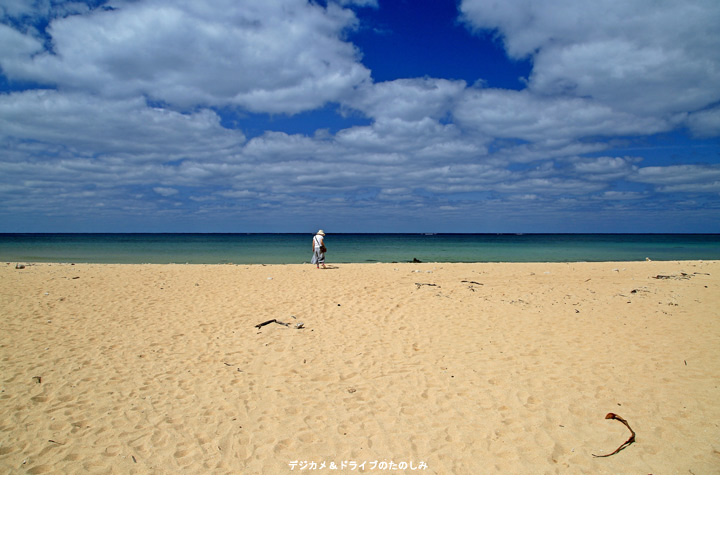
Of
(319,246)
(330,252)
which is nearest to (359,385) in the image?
(319,246)

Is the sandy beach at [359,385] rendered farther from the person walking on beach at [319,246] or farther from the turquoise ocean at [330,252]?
the turquoise ocean at [330,252]

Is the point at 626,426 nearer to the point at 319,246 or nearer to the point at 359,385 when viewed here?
the point at 359,385

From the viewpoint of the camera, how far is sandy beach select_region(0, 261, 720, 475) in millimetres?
3754

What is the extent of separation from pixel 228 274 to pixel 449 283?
850 centimetres

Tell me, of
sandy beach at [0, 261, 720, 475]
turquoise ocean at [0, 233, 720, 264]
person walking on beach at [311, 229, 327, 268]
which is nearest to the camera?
sandy beach at [0, 261, 720, 475]

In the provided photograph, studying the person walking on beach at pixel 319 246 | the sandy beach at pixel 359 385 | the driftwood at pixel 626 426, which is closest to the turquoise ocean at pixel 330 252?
the person walking on beach at pixel 319 246

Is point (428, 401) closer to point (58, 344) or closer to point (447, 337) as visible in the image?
point (447, 337)

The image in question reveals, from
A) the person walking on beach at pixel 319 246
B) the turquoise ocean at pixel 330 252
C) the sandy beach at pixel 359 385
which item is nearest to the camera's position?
the sandy beach at pixel 359 385

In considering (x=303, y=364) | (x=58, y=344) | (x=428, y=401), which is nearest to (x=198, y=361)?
(x=303, y=364)

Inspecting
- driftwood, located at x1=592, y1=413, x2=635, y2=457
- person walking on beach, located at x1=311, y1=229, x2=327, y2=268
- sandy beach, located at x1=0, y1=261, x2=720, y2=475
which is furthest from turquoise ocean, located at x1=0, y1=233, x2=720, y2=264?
driftwood, located at x1=592, y1=413, x2=635, y2=457

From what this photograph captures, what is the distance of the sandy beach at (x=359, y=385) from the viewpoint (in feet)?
12.3

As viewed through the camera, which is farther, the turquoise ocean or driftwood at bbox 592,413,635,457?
the turquoise ocean

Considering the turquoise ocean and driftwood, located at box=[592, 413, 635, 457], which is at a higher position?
the turquoise ocean

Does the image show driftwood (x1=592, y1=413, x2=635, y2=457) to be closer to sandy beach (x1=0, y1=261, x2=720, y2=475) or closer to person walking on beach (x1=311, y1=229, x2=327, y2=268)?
sandy beach (x1=0, y1=261, x2=720, y2=475)
